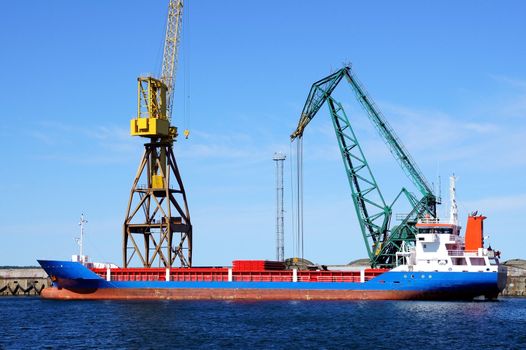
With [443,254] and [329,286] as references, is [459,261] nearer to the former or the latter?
[443,254]

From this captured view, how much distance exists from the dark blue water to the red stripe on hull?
1.73m

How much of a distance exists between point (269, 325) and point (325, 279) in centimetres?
1963

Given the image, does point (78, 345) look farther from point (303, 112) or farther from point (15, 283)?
point (15, 283)

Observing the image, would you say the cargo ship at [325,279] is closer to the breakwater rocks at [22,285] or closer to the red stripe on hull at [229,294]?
the red stripe on hull at [229,294]

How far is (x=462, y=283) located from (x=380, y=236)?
44.8 feet

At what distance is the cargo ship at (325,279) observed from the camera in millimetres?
62281

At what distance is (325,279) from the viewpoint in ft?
221

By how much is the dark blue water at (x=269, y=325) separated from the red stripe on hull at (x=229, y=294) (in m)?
1.73

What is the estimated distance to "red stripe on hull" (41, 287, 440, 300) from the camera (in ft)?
212

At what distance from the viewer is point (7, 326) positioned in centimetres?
4994

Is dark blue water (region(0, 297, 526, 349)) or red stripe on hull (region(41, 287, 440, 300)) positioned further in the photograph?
red stripe on hull (region(41, 287, 440, 300))

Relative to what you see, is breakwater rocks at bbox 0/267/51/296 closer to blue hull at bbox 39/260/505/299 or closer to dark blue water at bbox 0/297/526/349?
blue hull at bbox 39/260/505/299

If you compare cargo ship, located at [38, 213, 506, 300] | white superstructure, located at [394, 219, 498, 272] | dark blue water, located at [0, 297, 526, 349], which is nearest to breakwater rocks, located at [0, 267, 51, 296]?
cargo ship, located at [38, 213, 506, 300]

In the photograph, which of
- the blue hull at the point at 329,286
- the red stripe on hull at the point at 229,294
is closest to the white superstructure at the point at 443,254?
the blue hull at the point at 329,286
